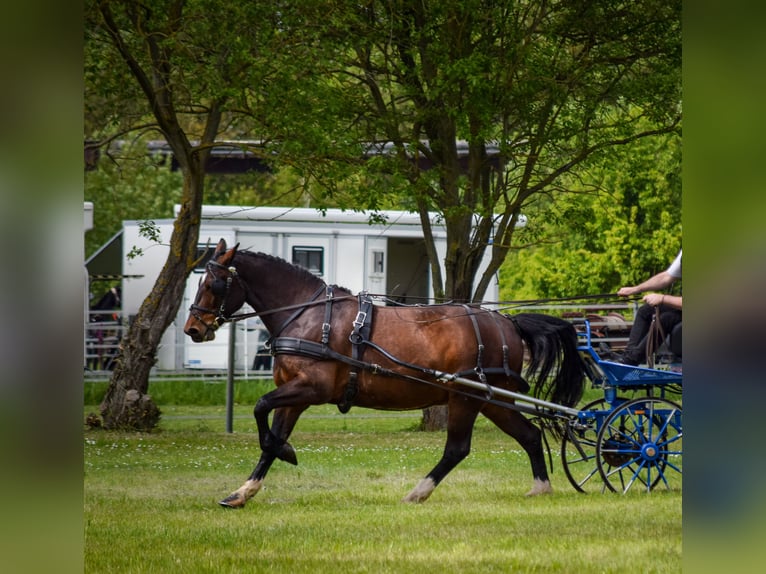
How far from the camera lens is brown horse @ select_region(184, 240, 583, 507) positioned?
8.13 metres

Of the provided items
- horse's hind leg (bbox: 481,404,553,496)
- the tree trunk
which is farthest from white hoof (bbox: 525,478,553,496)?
the tree trunk

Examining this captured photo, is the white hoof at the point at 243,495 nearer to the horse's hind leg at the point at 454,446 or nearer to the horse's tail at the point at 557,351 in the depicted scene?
the horse's hind leg at the point at 454,446

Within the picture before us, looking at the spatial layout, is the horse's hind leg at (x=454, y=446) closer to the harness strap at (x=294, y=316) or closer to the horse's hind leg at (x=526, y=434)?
the horse's hind leg at (x=526, y=434)

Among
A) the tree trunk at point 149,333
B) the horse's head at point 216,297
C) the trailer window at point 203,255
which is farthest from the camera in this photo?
the tree trunk at point 149,333

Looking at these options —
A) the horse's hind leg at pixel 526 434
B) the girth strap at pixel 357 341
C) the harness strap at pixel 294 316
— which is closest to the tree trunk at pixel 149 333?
the harness strap at pixel 294 316

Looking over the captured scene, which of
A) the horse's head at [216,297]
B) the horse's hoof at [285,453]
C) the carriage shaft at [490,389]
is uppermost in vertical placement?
the horse's head at [216,297]

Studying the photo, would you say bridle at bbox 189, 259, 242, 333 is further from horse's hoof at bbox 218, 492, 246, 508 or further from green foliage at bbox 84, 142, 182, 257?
green foliage at bbox 84, 142, 182, 257

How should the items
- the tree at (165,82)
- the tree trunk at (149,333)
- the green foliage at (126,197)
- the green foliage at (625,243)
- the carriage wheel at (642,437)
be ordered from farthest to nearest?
the green foliage at (126,197) → the green foliage at (625,243) → the tree trunk at (149,333) → the tree at (165,82) → the carriage wheel at (642,437)

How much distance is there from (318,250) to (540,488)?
12.0m

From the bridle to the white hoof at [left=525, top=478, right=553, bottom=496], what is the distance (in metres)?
2.65

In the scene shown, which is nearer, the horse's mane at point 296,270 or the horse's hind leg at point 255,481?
the horse's hind leg at point 255,481

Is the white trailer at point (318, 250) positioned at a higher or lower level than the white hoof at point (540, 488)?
higher

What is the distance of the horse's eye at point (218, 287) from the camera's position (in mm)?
8375

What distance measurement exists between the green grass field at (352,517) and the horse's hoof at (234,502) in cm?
11
